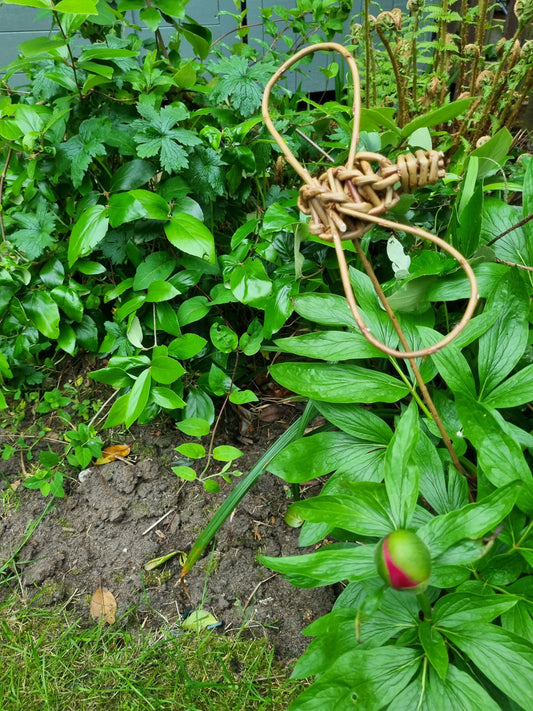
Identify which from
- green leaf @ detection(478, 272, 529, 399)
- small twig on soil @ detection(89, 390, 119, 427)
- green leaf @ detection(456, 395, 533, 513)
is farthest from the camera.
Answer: small twig on soil @ detection(89, 390, 119, 427)

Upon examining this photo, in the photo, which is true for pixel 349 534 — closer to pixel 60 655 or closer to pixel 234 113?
pixel 60 655

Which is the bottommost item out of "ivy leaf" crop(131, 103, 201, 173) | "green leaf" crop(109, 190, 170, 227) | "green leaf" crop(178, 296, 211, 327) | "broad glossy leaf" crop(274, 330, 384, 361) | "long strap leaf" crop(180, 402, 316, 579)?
"long strap leaf" crop(180, 402, 316, 579)

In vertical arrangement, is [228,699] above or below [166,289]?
below

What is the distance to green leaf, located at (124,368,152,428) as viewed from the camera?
3.58 ft

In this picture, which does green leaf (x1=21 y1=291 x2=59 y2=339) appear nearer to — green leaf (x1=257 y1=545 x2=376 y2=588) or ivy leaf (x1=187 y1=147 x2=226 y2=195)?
ivy leaf (x1=187 y1=147 x2=226 y2=195)

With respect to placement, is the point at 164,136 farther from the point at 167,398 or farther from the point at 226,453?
the point at 226,453

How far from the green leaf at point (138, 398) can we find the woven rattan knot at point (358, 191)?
675 millimetres

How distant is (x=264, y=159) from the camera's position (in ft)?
4.02

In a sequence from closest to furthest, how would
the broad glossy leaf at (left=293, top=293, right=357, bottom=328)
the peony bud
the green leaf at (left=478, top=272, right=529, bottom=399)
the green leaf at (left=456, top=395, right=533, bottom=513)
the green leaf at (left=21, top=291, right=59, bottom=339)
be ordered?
1. the peony bud
2. the green leaf at (left=456, top=395, right=533, bottom=513)
3. the green leaf at (left=478, top=272, right=529, bottom=399)
4. the broad glossy leaf at (left=293, top=293, right=357, bottom=328)
5. the green leaf at (left=21, top=291, right=59, bottom=339)

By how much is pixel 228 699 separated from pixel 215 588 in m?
0.22

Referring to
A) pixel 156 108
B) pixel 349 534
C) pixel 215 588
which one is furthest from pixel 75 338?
pixel 349 534

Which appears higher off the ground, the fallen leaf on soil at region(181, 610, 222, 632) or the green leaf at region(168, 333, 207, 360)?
the green leaf at region(168, 333, 207, 360)

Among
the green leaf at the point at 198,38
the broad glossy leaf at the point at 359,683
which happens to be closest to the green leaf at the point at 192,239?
the green leaf at the point at 198,38

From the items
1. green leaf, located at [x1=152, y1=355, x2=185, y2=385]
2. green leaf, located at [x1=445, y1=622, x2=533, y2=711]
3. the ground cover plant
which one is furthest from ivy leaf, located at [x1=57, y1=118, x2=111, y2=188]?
green leaf, located at [x1=445, y1=622, x2=533, y2=711]
